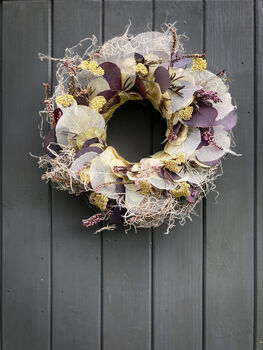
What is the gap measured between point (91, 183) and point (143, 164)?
136mm

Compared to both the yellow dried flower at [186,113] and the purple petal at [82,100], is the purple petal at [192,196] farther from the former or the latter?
the purple petal at [82,100]

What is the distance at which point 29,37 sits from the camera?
100cm

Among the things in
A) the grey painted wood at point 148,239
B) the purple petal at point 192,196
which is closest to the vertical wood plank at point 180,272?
the grey painted wood at point 148,239

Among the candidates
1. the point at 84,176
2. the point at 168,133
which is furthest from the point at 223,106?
the point at 84,176

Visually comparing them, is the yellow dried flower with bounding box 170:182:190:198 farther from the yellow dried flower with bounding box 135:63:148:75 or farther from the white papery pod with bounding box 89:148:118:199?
the yellow dried flower with bounding box 135:63:148:75

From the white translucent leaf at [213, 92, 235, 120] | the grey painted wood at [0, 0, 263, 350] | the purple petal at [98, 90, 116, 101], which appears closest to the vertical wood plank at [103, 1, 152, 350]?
the grey painted wood at [0, 0, 263, 350]

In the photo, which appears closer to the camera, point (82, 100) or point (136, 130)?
point (82, 100)

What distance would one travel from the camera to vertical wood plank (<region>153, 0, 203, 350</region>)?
983 millimetres

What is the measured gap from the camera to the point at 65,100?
81cm

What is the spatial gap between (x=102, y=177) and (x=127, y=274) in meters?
0.32

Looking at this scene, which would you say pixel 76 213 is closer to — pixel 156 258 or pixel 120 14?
pixel 156 258

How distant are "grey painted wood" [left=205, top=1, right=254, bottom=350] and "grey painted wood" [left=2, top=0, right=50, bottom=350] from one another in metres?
0.47

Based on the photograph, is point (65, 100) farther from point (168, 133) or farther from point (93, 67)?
point (168, 133)

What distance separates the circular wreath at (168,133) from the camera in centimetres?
83
